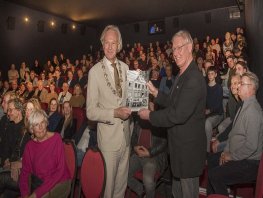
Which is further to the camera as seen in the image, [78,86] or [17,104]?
[78,86]

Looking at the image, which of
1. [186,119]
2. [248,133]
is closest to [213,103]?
[248,133]

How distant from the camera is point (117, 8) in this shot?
14047mm

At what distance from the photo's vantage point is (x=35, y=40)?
15359mm

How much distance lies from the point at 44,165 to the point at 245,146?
183 cm

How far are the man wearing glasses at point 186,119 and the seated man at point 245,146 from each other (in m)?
0.66

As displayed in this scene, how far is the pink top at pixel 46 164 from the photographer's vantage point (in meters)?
2.54

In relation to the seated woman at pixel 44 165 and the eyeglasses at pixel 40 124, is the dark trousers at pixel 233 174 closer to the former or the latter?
the seated woman at pixel 44 165

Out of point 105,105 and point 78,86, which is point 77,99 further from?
point 105,105

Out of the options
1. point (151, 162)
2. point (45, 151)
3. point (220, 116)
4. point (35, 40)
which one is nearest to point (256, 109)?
point (151, 162)

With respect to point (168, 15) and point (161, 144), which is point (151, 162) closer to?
point (161, 144)

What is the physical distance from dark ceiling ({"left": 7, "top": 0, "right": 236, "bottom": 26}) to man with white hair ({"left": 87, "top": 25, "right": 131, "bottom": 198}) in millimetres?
11171

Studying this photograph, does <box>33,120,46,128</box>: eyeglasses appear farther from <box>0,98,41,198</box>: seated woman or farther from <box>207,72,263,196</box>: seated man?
<box>207,72,263,196</box>: seated man

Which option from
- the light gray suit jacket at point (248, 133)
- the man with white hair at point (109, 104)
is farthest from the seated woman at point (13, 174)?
the light gray suit jacket at point (248, 133)

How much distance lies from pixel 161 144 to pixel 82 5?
1160 cm
